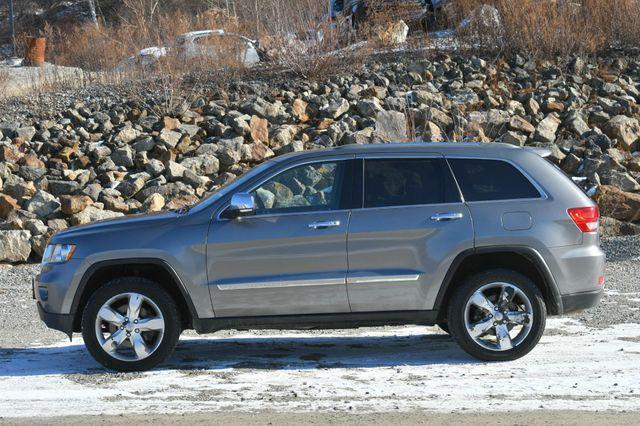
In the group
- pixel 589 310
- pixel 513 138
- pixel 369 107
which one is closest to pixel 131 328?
pixel 589 310

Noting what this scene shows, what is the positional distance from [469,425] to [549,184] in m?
2.51

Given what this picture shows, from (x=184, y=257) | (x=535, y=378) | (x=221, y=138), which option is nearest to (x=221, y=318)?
(x=184, y=257)

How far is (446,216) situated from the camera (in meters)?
8.16

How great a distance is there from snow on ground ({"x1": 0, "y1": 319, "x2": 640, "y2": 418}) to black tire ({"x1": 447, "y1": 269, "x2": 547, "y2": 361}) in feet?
0.35

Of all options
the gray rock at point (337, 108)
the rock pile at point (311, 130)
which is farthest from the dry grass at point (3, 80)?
the gray rock at point (337, 108)

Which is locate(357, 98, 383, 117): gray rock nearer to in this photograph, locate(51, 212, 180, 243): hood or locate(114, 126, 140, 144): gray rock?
locate(114, 126, 140, 144): gray rock

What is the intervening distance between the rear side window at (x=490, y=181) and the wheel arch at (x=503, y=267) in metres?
0.42

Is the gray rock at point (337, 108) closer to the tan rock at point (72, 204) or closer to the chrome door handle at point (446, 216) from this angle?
the tan rock at point (72, 204)

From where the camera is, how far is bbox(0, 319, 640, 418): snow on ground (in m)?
7.10

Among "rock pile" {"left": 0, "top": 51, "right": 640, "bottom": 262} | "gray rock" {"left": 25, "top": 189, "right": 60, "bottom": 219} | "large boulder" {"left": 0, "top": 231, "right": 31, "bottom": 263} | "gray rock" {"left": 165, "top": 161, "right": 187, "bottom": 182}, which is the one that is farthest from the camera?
"gray rock" {"left": 165, "top": 161, "right": 187, "bottom": 182}

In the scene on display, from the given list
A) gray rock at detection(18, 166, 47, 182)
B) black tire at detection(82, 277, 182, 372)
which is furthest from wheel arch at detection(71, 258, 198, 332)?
gray rock at detection(18, 166, 47, 182)

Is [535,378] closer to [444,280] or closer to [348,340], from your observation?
[444,280]

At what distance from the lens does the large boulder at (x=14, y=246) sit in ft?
50.2

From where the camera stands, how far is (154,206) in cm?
1694
